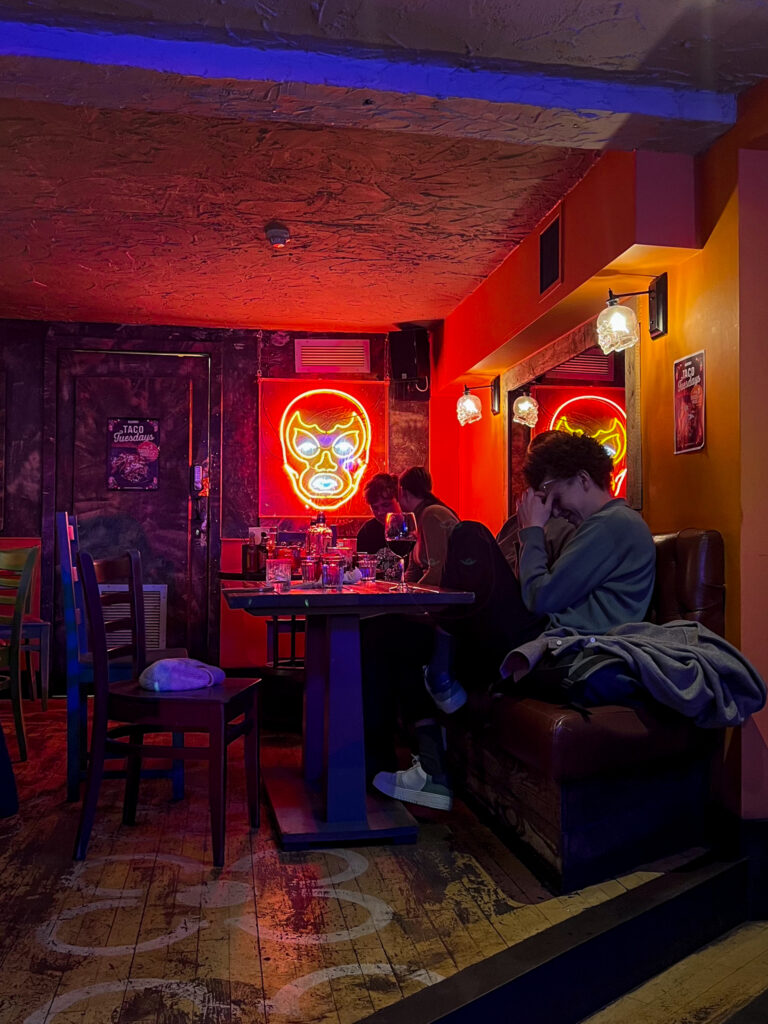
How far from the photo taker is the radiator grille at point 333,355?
22.8 ft

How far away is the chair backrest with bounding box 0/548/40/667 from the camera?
4.26m

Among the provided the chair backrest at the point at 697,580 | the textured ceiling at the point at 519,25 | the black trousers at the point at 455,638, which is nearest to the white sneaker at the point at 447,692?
the black trousers at the point at 455,638

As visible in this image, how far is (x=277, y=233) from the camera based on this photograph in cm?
467

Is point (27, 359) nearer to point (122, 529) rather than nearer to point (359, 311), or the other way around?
point (122, 529)

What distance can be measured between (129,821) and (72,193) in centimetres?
290

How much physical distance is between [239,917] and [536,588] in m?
1.41

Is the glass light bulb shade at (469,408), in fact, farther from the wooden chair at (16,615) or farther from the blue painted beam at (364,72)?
the blue painted beam at (364,72)

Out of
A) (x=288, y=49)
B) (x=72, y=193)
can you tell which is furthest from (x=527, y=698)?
(x=72, y=193)

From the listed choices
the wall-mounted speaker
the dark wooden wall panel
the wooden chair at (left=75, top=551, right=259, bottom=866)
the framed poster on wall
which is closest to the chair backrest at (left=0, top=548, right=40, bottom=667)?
the wooden chair at (left=75, top=551, right=259, bottom=866)

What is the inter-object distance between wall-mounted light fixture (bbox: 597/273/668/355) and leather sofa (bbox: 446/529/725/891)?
3.01ft

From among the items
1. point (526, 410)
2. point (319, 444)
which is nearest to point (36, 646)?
point (319, 444)

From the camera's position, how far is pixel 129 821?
3.18 meters

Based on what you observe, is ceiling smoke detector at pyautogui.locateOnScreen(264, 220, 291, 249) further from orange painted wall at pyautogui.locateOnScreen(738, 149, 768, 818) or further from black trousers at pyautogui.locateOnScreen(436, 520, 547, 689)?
orange painted wall at pyautogui.locateOnScreen(738, 149, 768, 818)

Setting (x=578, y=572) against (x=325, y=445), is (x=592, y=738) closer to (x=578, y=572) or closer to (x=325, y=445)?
(x=578, y=572)
